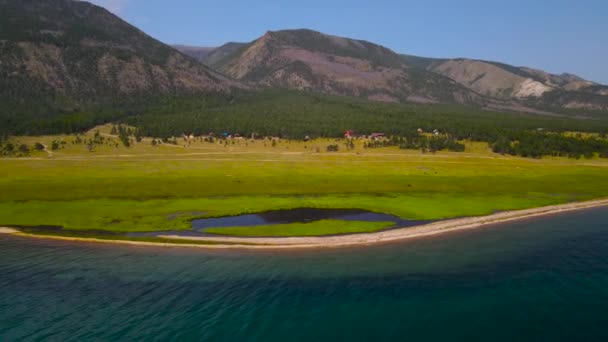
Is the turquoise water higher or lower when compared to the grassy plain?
lower

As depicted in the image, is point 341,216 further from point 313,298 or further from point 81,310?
point 81,310

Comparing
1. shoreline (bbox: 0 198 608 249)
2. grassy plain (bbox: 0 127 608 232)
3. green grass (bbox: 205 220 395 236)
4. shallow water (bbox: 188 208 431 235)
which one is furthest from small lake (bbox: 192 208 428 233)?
shoreline (bbox: 0 198 608 249)

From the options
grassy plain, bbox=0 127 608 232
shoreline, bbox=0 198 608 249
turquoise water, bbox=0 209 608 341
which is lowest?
turquoise water, bbox=0 209 608 341

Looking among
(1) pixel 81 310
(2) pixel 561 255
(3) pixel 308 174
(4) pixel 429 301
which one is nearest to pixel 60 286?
(1) pixel 81 310

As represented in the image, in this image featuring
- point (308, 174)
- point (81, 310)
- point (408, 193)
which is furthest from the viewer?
point (308, 174)

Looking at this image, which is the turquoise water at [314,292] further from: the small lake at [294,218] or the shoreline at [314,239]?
the small lake at [294,218]

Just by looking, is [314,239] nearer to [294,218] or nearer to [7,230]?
[294,218]

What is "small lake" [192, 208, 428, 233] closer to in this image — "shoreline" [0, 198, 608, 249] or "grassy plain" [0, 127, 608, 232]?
"grassy plain" [0, 127, 608, 232]
